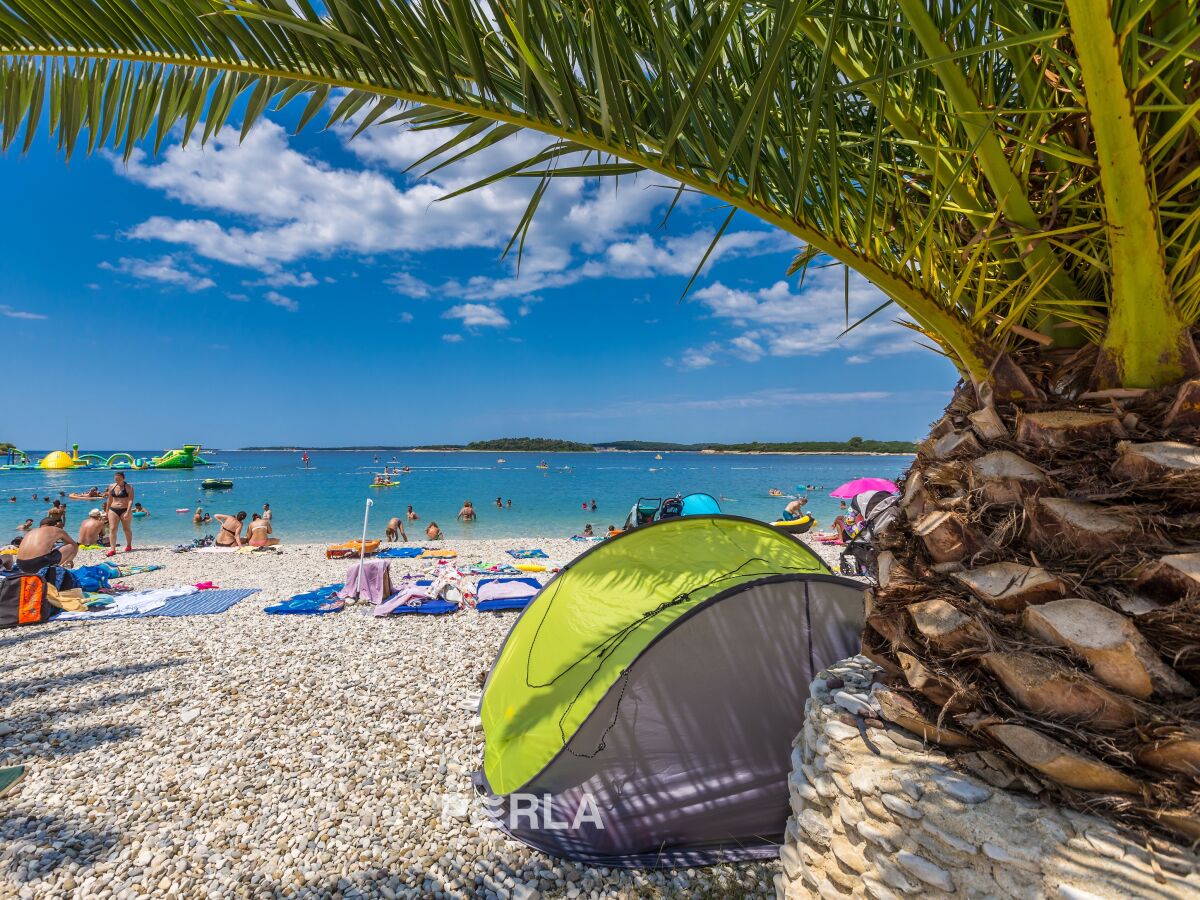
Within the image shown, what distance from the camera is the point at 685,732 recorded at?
3322 mm

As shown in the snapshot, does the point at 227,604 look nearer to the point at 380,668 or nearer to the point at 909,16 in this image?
the point at 380,668

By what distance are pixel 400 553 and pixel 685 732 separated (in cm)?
1402

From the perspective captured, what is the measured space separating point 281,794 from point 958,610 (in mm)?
4363

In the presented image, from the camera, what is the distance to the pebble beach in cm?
308

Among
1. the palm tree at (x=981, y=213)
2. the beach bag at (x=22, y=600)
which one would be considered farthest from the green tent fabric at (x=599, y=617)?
the beach bag at (x=22, y=600)

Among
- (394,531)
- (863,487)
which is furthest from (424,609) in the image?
(394,531)

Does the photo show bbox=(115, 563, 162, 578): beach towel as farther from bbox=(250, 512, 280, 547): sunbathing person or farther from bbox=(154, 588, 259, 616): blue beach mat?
bbox=(154, 588, 259, 616): blue beach mat

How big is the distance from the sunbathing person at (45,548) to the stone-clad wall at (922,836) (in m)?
Result: 11.4

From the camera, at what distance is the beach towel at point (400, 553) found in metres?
15.3

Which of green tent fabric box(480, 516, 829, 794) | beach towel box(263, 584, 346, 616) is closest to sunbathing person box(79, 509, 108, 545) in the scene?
beach towel box(263, 584, 346, 616)

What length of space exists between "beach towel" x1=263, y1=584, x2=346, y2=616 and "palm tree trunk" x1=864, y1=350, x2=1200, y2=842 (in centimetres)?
879

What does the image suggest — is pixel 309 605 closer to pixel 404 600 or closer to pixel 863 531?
pixel 404 600

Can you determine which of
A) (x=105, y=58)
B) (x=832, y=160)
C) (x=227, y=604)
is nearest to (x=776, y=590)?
(x=832, y=160)

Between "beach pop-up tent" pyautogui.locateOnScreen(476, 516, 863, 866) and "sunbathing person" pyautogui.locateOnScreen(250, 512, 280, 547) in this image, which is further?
"sunbathing person" pyautogui.locateOnScreen(250, 512, 280, 547)
